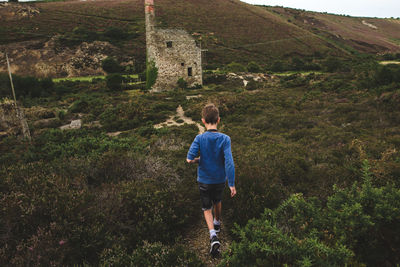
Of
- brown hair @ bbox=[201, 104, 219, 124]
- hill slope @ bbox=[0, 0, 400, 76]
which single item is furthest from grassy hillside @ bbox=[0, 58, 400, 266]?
hill slope @ bbox=[0, 0, 400, 76]

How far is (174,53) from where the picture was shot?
77.3 feet

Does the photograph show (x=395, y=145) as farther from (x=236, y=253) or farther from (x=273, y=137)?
(x=236, y=253)

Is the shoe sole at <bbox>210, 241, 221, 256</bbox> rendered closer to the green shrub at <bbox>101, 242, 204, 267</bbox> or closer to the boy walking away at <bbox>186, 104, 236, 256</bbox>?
the boy walking away at <bbox>186, 104, 236, 256</bbox>

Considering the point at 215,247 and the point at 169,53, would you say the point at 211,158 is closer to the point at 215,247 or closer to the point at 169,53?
the point at 215,247

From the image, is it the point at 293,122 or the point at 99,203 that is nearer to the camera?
the point at 99,203

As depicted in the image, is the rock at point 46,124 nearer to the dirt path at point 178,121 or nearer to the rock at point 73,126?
the rock at point 73,126

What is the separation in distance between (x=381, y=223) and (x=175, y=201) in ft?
9.12

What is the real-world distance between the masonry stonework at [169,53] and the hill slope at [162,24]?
17.8 metres

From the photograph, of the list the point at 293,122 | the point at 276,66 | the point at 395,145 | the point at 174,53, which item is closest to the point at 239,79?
the point at 174,53

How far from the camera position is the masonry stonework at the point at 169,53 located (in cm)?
2272

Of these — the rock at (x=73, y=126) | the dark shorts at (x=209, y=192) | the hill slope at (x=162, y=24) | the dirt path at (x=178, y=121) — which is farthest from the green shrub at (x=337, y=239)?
the hill slope at (x=162, y=24)

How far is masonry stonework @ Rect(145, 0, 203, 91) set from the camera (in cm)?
2272

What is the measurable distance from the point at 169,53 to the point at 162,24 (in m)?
22.8

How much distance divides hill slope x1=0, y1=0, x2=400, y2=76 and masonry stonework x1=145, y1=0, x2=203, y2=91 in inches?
700
